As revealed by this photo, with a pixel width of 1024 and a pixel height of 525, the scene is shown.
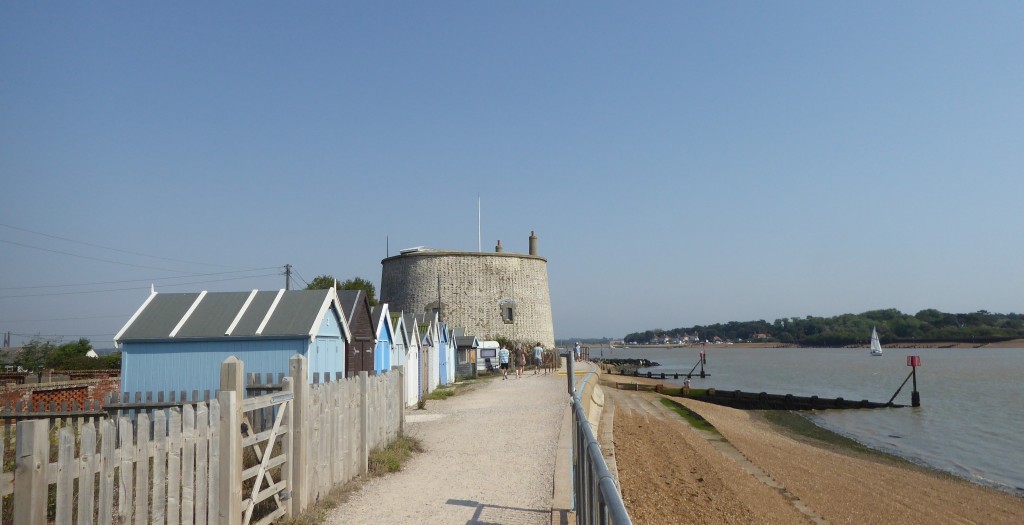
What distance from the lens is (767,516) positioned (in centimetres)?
1243

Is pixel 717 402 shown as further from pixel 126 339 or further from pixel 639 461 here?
pixel 126 339

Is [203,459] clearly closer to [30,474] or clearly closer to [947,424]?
[30,474]

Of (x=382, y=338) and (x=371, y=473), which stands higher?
(x=382, y=338)

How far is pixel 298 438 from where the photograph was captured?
26.7 feet

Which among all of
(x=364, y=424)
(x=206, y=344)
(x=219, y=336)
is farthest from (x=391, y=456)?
(x=206, y=344)

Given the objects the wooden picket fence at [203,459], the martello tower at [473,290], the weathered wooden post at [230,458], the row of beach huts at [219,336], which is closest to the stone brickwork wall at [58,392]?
the row of beach huts at [219,336]

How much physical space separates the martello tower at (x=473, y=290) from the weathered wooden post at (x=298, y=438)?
53.8 m

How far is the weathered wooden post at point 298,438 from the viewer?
26.3 feet

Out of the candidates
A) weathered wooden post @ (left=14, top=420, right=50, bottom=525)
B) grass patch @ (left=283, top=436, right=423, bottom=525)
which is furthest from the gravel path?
weathered wooden post @ (left=14, top=420, right=50, bottom=525)

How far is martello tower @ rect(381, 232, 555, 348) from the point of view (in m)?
63.2

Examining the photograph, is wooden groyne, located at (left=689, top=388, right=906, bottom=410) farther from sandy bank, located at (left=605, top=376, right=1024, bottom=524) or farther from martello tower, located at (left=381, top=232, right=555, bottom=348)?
martello tower, located at (left=381, top=232, right=555, bottom=348)

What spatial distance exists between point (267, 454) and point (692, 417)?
78.3ft

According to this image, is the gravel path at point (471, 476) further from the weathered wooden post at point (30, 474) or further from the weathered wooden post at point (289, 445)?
the weathered wooden post at point (30, 474)

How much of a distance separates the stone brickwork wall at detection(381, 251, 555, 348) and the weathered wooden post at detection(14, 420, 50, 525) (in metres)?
57.7
